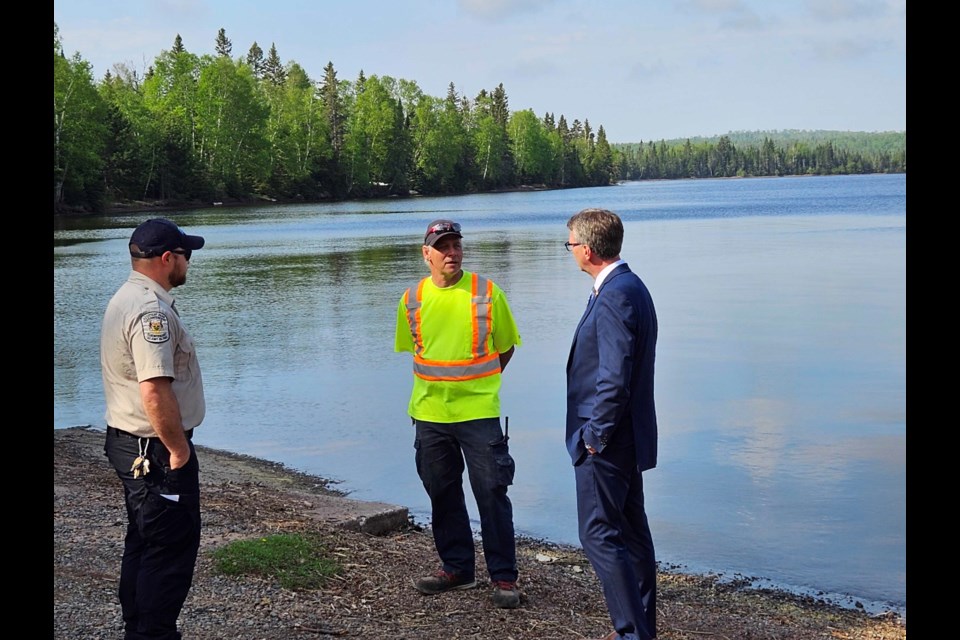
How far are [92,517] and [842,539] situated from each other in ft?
18.3

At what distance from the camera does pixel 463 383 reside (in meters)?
5.90

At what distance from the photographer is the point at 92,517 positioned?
7492 mm

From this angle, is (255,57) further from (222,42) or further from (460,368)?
(460,368)

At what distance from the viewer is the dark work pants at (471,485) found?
5.90 m

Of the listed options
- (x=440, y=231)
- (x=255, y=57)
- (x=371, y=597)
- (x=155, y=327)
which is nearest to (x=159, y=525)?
(x=155, y=327)

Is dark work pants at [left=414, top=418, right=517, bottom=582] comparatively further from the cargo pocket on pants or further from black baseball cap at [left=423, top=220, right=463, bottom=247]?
black baseball cap at [left=423, top=220, right=463, bottom=247]

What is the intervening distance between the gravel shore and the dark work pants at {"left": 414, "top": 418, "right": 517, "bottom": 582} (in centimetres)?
24

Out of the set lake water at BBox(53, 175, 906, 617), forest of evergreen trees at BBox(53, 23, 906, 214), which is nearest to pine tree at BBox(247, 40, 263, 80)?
forest of evergreen trees at BBox(53, 23, 906, 214)

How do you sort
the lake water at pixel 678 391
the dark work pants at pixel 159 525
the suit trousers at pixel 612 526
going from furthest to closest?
the lake water at pixel 678 391 < the suit trousers at pixel 612 526 < the dark work pants at pixel 159 525

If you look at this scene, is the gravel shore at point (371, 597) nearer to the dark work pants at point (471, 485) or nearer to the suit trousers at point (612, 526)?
the dark work pants at point (471, 485)

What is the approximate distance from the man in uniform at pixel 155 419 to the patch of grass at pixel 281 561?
5.28 ft

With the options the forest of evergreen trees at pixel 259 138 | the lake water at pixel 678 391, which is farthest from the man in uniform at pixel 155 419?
the forest of evergreen trees at pixel 259 138

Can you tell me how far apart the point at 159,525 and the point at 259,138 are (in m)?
95.6
